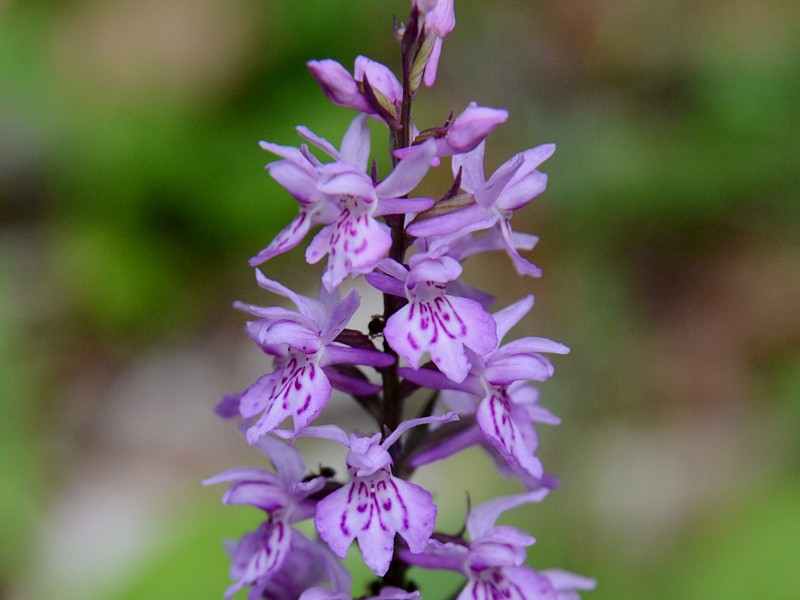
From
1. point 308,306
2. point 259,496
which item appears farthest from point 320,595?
point 308,306

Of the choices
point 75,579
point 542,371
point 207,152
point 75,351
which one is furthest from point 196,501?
point 542,371

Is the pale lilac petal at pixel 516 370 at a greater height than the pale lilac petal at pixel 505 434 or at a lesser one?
greater

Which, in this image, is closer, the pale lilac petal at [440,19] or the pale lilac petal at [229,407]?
the pale lilac petal at [440,19]

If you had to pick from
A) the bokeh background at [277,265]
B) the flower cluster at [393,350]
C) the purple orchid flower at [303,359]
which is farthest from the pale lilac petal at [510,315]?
the bokeh background at [277,265]

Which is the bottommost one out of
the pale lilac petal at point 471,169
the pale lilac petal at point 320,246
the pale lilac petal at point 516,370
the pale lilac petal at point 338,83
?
the pale lilac petal at point 516,370

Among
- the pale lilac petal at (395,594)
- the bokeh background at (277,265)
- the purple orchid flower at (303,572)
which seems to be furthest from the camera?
the bokeh background at (277,265)

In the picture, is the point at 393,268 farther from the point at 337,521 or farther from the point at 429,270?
the point at 337,521

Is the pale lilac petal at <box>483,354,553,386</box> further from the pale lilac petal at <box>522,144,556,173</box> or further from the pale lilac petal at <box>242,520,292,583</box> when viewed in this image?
the pale lilac petal at <box>242,520,292,583</box>

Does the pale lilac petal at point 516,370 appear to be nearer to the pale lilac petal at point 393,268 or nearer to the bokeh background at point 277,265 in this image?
Answer: the pale lilac petal at point 393,268
